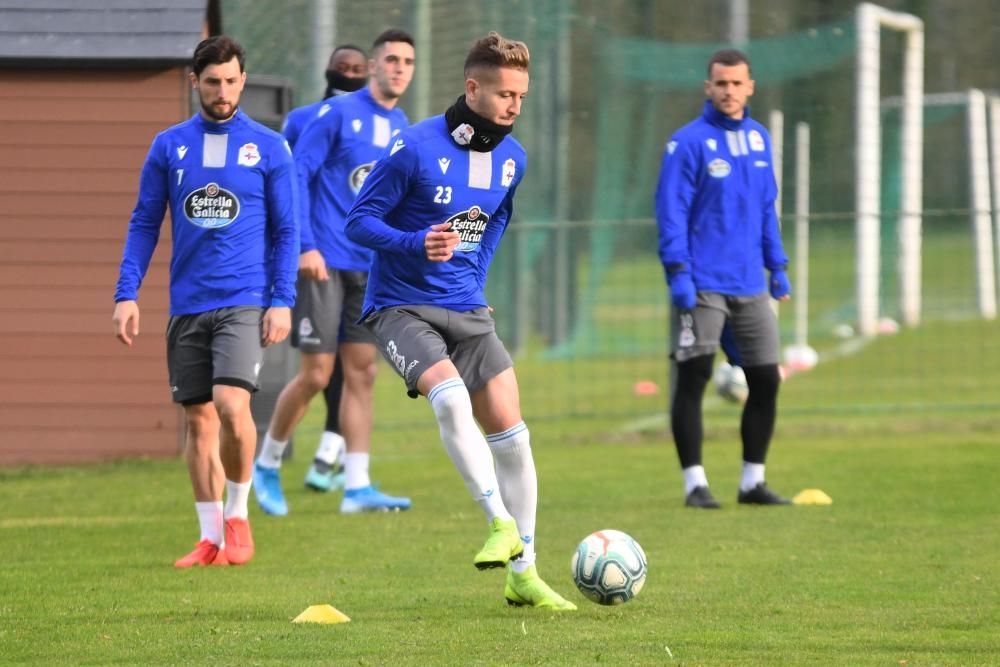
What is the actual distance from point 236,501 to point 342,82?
332 centimetres

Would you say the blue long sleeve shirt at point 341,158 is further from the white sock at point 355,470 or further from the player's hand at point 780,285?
the player's hand at point 780,285

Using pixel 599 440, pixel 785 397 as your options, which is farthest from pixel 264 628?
pixel 785 397

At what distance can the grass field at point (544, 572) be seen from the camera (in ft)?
18.2

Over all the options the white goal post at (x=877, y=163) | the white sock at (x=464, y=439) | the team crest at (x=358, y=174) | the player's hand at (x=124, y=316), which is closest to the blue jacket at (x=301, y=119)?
the team crest at (x=358, y=174)

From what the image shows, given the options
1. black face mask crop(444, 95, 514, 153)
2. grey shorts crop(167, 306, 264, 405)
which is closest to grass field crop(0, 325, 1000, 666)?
grey shorts crop(167, 306, 264, 405)

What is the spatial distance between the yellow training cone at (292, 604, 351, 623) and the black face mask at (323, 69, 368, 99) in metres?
4.64

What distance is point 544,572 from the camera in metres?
7.19

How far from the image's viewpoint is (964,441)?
41.6ft

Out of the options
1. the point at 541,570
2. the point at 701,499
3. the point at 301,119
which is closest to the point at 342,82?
the point at 301,119

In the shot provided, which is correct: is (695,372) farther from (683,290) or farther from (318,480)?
(318,480)

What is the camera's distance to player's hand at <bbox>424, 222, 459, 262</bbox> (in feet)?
20.0

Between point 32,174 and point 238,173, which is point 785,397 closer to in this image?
point 32,174

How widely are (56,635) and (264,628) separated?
0.69 meters

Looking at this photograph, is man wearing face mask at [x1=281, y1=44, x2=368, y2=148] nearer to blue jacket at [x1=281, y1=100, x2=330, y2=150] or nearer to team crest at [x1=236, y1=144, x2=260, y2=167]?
blue jacket at [x1=281, y1=100, x2=330, y2=150]
